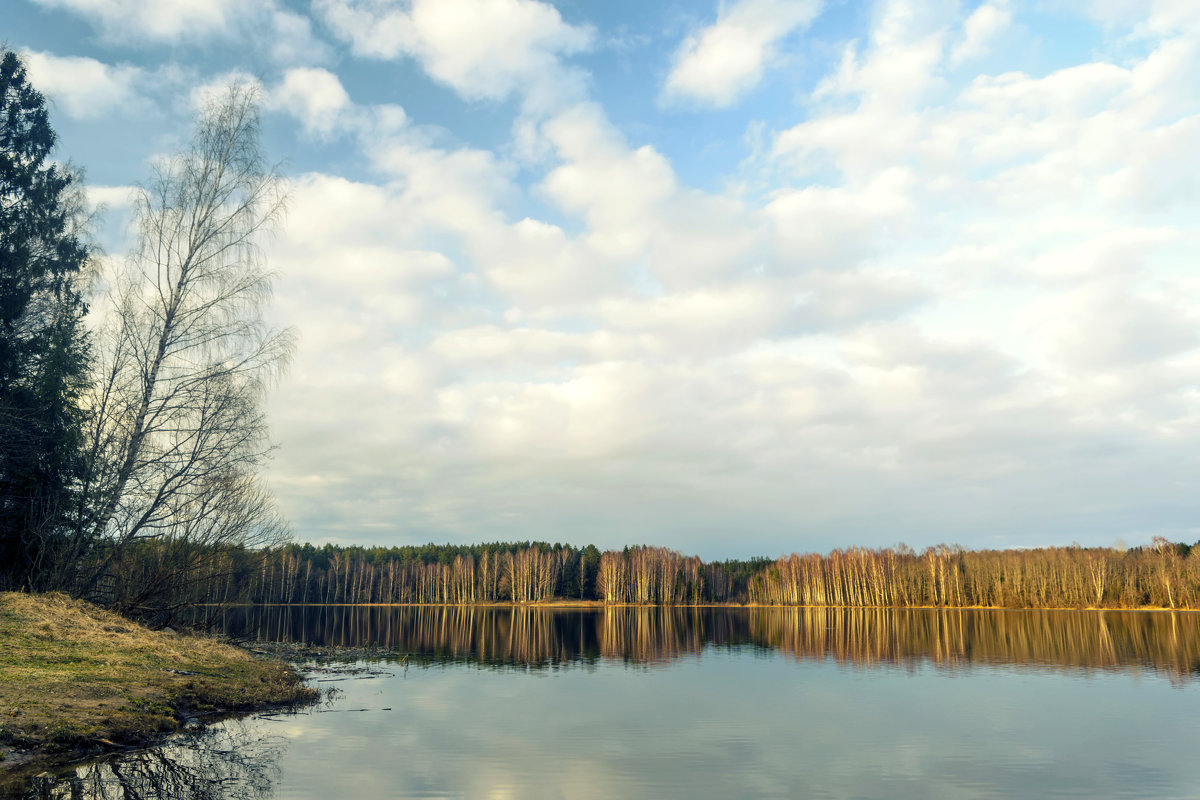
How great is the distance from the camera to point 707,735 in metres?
24.8

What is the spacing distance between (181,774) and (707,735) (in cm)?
1672

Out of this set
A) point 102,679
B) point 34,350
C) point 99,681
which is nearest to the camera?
point 99,681

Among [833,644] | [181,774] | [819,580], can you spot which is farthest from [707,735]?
[819,580]

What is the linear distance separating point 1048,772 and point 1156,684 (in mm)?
25791

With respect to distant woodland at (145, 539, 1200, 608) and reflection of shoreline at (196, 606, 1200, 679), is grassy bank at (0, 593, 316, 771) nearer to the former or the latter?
reflection of shoreline at (196, 606, 1200, 679)

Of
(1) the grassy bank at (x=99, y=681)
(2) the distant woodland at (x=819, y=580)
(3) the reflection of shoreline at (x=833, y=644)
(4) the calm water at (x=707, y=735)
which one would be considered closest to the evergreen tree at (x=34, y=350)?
(1) the grassy bank at (x=99, y=681)

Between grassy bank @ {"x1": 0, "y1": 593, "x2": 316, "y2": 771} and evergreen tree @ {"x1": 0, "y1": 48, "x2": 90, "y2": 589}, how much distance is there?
13.3ft

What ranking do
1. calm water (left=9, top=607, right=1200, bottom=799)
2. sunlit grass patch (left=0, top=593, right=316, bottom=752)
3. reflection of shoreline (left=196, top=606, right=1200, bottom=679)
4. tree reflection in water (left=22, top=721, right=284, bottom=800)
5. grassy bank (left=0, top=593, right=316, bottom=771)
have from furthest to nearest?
reflection of shoreline (left=196, top=606, right=1200, bottom=679), calm water (left=9, top=607, right=1200, bottom=799), sunlit grass patch (left=0, top=593, right=316, bottom=752), grassy bank (left=0, top=593, right=316, bottom=771), tree reflection in water (left=22, top=721, right=284, bottom=800)

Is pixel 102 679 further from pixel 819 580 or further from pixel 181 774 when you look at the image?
pixel 819 580

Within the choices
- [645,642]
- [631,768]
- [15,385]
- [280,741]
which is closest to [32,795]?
[280,741]

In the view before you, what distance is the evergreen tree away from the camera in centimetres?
2806

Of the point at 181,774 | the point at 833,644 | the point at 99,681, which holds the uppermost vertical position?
the point at 99,681

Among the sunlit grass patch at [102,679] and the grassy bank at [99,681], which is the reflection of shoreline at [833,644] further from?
the grassy bank at [99,681]

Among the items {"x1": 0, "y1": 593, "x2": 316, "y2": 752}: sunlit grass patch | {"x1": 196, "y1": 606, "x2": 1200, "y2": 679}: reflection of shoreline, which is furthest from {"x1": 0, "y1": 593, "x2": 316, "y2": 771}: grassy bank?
{"x1": 196, "y1": 606, "x2": 1200, "y2": 679}: reflection of shoreline
